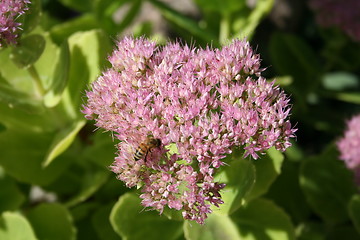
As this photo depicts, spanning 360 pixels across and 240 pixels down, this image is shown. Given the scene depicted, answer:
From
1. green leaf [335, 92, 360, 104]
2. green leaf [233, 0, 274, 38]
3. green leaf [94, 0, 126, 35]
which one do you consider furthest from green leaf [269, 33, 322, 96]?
green leaf [94, 0, 126, 35]

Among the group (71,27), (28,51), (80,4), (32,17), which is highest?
(80,4)

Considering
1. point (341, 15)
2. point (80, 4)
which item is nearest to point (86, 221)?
point (80, 4)

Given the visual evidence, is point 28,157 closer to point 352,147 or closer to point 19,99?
point 19,99

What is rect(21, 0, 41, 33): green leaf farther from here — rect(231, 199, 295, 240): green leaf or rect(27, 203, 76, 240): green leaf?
rect(231, 199, 295, 240): green leaf

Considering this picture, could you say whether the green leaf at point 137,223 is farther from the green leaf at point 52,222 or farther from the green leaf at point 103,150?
the green leaf at point 52,222

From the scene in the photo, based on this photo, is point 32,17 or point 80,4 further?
point 80,4

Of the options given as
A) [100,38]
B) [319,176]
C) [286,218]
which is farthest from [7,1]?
A: [319,176]
